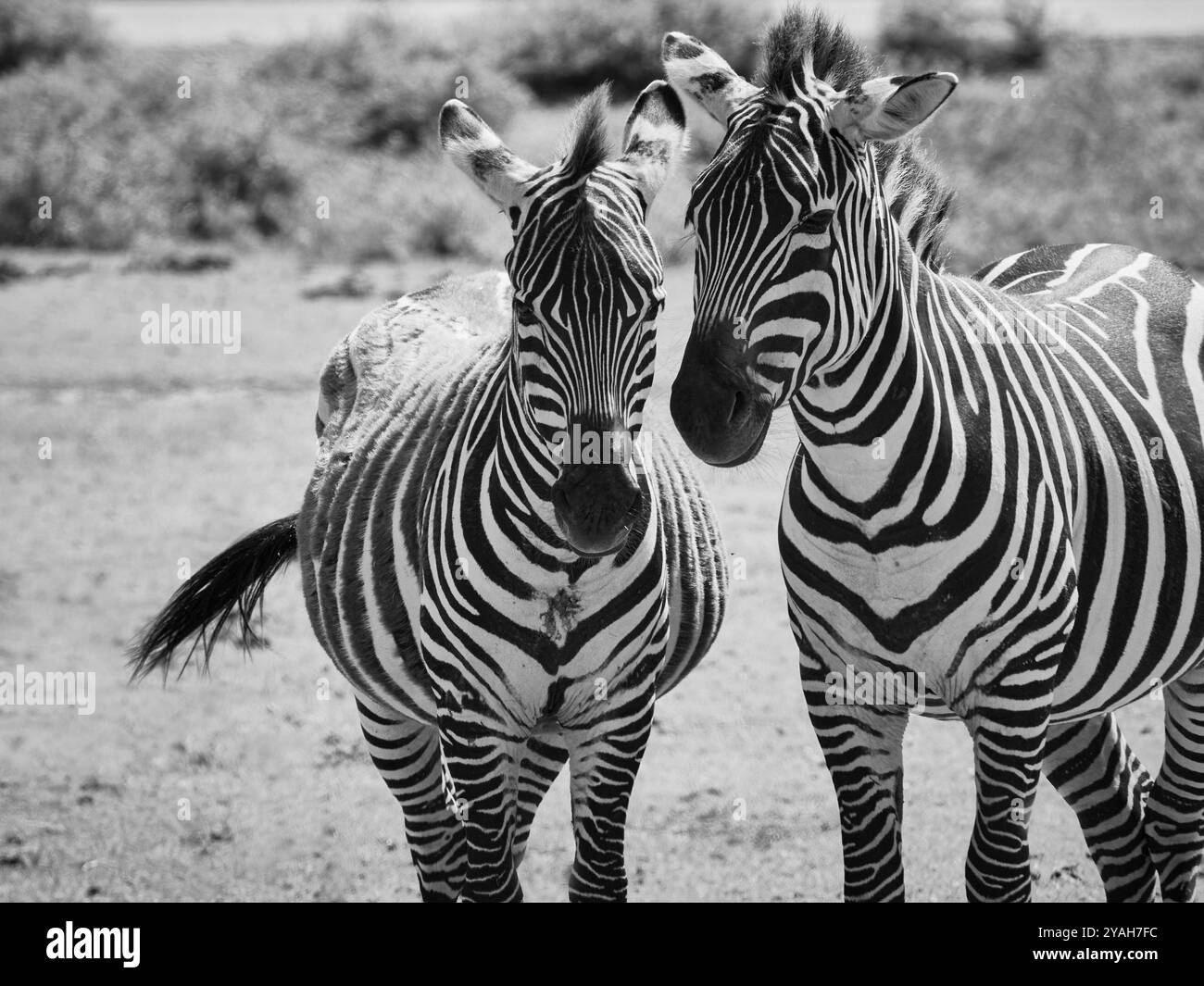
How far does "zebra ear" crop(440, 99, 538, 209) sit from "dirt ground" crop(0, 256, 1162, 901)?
3.61ft

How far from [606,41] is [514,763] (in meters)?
19.7

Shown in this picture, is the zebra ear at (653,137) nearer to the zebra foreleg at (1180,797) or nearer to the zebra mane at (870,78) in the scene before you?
the zebra mane at (870,78)

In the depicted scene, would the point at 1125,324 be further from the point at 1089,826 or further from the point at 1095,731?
the point at 1089,826

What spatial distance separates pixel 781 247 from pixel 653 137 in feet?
2.04

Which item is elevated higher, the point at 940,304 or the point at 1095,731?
the point at 940,304

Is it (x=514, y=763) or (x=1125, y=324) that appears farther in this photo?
(x=1125, y=324)

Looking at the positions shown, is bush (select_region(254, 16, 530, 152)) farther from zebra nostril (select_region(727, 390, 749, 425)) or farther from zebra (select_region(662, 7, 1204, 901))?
zebra nostril (select_region(727, 390, 749, 425))

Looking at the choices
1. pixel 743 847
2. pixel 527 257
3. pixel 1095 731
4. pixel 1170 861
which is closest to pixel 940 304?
pixel 527 257

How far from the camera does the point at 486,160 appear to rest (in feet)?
12.3

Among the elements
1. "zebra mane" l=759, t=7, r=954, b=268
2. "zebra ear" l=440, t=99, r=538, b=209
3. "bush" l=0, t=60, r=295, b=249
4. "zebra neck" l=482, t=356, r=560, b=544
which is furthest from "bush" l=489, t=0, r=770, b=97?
"zebra neck" l=482, t=356, r=560, b=544

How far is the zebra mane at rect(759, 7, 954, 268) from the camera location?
3.70m

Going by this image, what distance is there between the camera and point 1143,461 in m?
4.23

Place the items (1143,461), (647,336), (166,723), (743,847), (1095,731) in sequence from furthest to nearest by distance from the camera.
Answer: (166,723), (743,847), (1095,731), (1143,461), (647,336)

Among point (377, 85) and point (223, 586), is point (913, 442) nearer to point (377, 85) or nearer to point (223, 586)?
point (223, 586)
